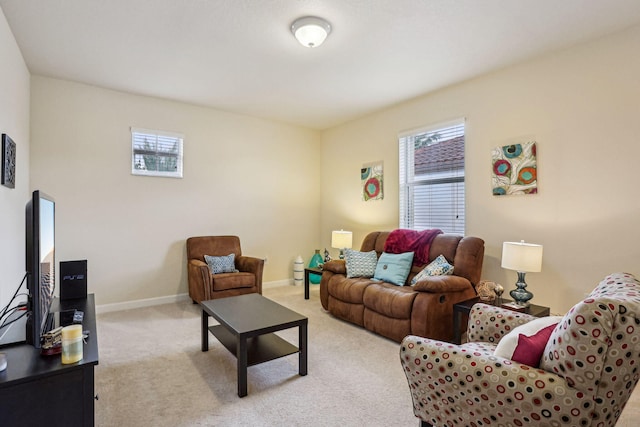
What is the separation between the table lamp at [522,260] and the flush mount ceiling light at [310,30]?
228 centimetres

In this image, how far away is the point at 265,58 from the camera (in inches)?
123

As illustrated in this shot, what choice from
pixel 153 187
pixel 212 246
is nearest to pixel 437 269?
pixel 212 246

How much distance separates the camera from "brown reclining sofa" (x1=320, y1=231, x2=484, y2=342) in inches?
112

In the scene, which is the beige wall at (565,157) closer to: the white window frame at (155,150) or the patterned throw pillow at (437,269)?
the patterned throw pillow at (437,269)

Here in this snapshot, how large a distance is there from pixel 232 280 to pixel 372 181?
7.59ft

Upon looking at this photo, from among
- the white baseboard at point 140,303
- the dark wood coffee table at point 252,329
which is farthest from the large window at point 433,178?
the white baseboard at point 140,303

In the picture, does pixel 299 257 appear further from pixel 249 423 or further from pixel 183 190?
pixel 249 423

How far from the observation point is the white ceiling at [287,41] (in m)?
2.35

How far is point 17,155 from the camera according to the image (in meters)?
2.93

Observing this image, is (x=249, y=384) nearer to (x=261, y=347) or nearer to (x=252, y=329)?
(x=261, y=347)

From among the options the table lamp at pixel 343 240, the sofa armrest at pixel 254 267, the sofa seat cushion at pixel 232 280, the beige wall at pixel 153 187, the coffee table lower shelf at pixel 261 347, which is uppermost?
the beige wall at pixel 153 187

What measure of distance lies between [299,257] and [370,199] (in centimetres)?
154

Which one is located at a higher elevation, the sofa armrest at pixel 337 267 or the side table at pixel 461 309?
the sofa armrest at pixel 337 267

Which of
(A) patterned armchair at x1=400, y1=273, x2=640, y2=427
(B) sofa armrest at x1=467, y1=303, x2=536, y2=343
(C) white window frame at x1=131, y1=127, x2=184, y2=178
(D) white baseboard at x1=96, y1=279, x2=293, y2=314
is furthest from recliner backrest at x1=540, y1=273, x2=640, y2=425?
(C) white window frame at x1=131, y1=127, x2=184, y2=178
